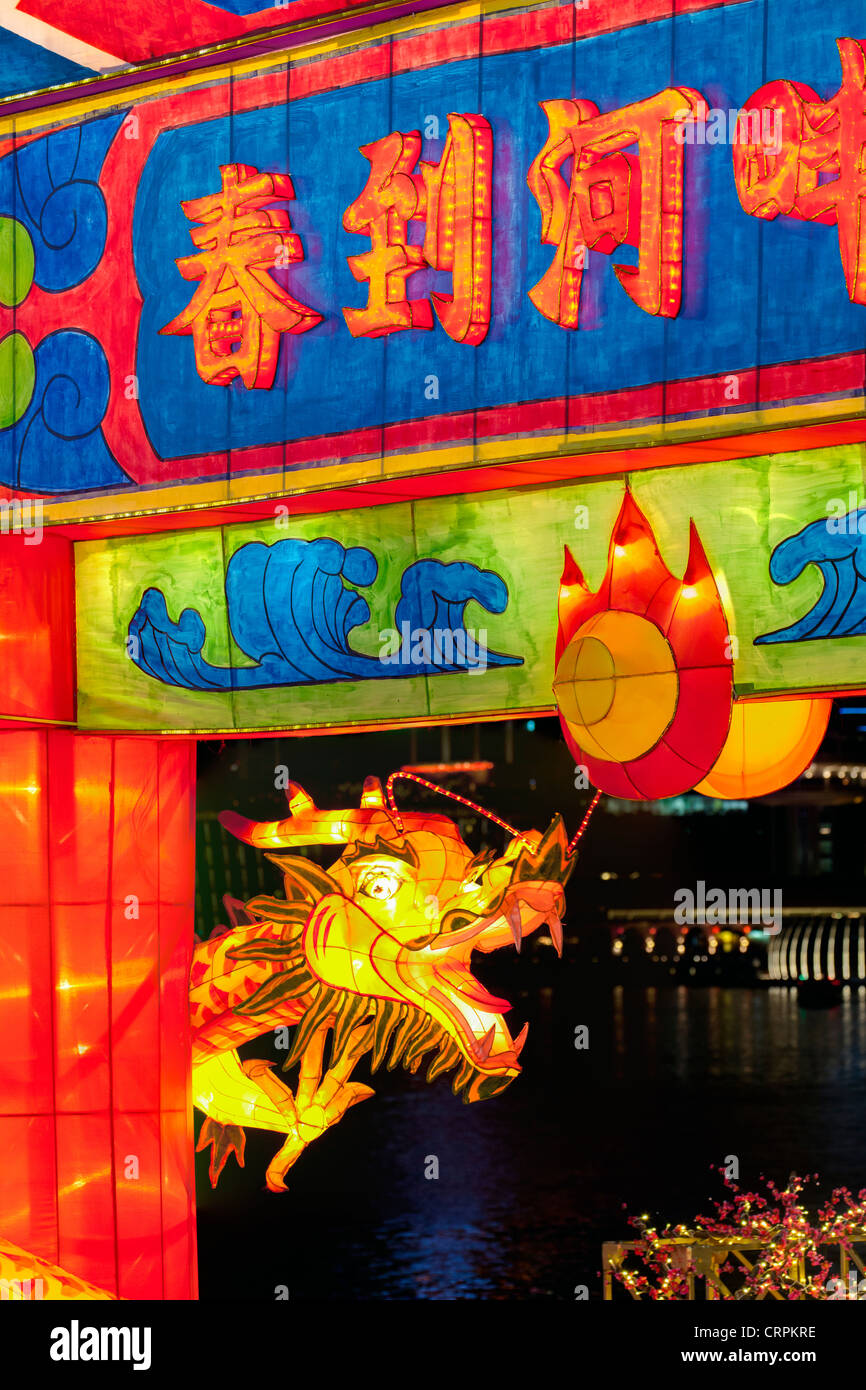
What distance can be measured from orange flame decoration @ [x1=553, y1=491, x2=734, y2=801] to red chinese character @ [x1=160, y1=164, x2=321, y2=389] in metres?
1.22

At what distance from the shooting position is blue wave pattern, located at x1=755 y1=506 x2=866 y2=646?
490cm

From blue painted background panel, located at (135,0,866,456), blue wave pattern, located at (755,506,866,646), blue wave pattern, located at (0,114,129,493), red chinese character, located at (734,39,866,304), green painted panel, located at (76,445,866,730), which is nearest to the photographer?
red chinese character, located at (734,39,866,304)

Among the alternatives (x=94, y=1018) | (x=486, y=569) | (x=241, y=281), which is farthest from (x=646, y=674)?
(x=94, y=1018)

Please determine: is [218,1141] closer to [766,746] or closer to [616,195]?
[766,746]

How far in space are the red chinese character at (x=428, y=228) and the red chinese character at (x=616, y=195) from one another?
0.18 m

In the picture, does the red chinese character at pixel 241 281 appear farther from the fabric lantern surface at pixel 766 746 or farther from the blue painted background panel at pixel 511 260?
the fabric lantern surface at pixel 766 746

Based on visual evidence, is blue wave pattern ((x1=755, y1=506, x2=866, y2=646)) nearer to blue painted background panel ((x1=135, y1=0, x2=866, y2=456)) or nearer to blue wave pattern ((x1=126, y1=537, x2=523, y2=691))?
blue painted background panel ((x1=135, y1=0, x2=866, y2=456))

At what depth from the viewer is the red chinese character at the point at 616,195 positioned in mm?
4930

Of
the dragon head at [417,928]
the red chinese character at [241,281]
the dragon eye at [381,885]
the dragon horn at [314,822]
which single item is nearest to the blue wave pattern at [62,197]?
the red chinese character at [241,281]


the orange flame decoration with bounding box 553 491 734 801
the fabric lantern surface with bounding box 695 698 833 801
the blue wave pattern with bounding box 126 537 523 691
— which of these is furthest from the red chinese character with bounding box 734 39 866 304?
the fabric lantern surface with bounding box 695 698 833 801

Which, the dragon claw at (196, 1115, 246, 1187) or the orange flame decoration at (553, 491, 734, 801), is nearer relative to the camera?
the orange flame decoration at (553, 491, 734, 801)

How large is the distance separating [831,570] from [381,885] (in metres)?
2.00

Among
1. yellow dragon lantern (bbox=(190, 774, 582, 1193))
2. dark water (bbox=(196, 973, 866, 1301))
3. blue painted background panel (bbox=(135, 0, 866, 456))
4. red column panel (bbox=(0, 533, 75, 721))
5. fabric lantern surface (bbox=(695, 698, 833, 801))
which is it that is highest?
blue painted background panel (bbox=(135, 0, 866, 456))

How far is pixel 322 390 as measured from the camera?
5.54 m
